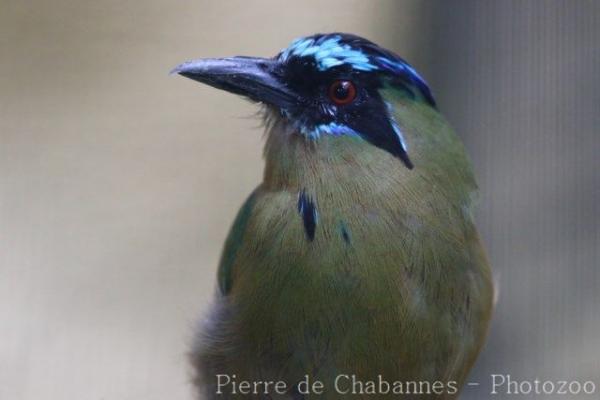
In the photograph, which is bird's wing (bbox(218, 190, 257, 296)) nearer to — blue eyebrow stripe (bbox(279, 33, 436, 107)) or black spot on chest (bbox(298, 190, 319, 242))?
black spot on chest (bbox(298, 190, 319, 242))

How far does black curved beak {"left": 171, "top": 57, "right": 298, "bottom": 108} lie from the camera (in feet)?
4.46

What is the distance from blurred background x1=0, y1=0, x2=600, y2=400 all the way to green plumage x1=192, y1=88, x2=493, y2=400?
158 millimetres

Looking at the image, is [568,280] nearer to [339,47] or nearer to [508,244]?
[508,244]

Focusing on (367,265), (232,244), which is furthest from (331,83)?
(232,244)

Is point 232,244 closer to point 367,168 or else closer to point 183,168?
point 183,168

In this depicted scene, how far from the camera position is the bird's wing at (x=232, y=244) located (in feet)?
5.05

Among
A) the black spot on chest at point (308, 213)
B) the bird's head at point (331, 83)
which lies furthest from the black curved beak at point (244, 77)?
the black spot on chest at point (308, 213)

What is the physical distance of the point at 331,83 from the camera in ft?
4.46

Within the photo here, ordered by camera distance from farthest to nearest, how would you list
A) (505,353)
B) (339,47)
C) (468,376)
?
(505,353), (468,376), (339,47)

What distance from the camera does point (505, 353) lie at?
5.38ft

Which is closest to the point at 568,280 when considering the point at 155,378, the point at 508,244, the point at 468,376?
the point at 508,244

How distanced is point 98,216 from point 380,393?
2.06 ft

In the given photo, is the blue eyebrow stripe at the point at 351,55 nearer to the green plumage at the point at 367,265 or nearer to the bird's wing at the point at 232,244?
the green plumage at the point at 367,265

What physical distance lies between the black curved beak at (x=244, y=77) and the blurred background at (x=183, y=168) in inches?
5.6
